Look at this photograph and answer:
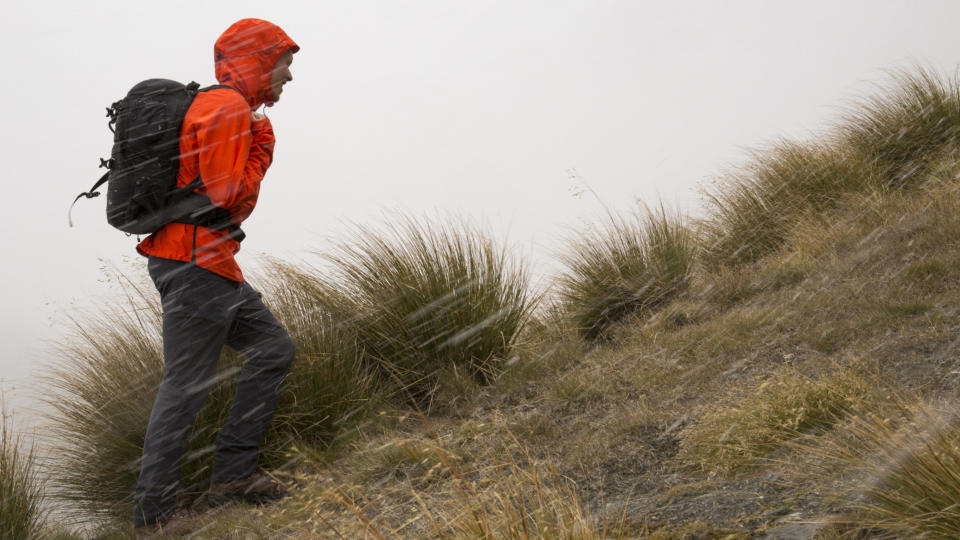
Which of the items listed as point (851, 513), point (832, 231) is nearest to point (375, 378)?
point (851, 513)

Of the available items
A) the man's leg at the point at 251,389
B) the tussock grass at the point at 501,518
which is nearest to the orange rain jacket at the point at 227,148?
the man's leg at the point at 251,389

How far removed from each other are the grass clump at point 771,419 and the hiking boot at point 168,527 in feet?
6.60

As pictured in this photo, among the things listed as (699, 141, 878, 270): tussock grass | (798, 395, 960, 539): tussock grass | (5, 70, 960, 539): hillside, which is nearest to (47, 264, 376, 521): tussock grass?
(5, 70, 960, 539): hillside

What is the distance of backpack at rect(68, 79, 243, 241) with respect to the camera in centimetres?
263

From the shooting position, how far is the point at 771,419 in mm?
2307

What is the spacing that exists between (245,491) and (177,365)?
2.28 ft

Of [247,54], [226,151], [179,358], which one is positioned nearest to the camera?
[226,151]

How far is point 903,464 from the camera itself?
5.14 ft

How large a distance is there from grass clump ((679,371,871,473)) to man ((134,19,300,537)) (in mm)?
1823

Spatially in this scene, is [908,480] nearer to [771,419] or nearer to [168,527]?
[771,419]

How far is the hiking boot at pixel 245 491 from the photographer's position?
9.98 feet

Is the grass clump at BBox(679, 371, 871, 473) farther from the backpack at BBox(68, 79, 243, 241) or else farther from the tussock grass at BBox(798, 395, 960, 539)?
the backpack at BBox(68, 79, 243, 241)

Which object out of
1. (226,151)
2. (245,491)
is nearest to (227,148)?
(226,151)

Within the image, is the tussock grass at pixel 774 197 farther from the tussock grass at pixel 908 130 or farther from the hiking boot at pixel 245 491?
the hiking boot at pixel 245 491
